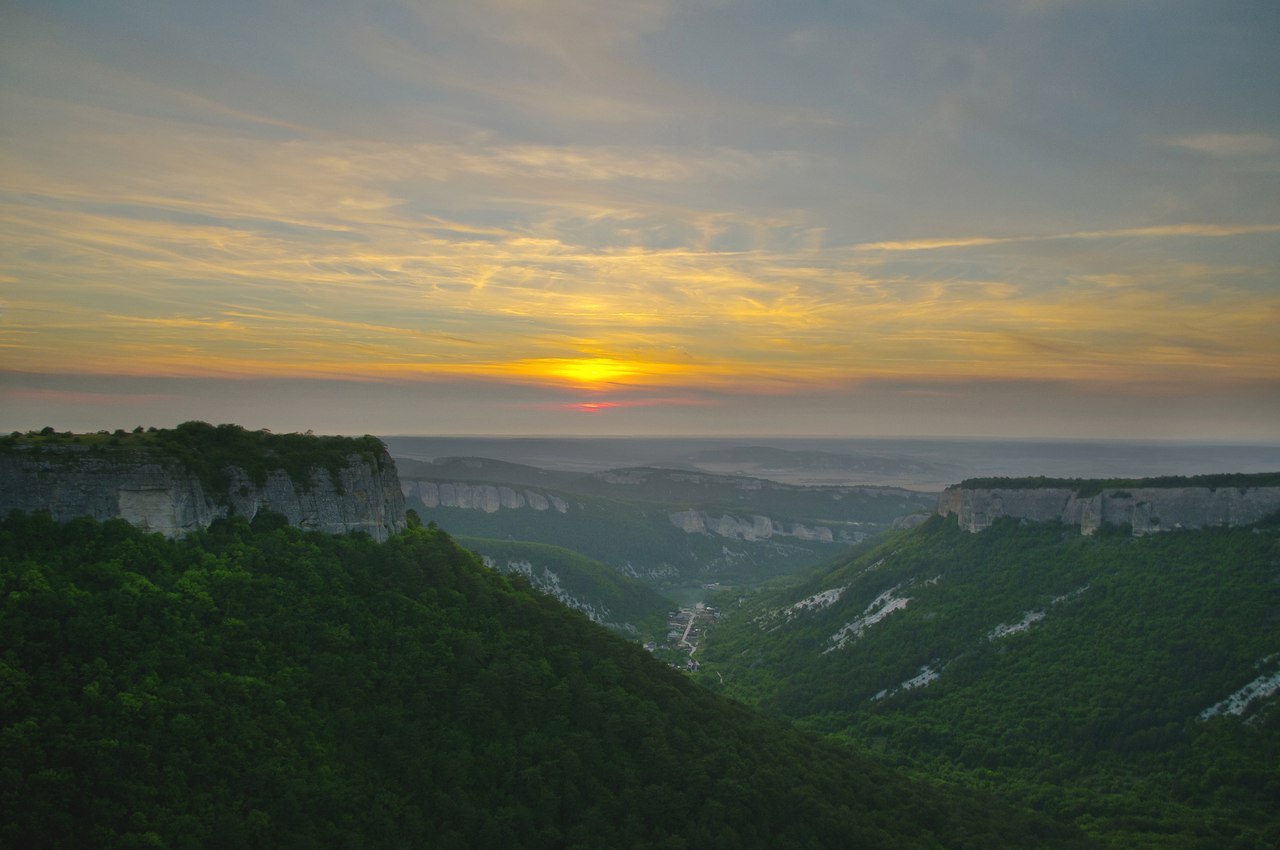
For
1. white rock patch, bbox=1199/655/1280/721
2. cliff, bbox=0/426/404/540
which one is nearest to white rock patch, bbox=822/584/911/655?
white rock patch, bbox=1199/655/1280/721

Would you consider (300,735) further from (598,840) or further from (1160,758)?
(1160,758)

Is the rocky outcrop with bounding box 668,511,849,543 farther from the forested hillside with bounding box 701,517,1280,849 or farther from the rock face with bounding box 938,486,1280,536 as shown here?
the rock face with bounding box 938,486,1280,536

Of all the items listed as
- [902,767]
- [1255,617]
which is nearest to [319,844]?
[902,767]

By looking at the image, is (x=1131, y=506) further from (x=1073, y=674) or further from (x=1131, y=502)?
(x=1073, y=674)

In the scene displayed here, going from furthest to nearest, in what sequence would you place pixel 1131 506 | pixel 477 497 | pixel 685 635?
pixel 477 497, pixel 685 635, pixel 1131 506

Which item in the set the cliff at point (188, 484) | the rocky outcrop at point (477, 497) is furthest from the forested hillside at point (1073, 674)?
A: the rocky outcrop at point (477, 497)

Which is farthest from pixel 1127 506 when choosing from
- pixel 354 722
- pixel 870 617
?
pixel 354 722
